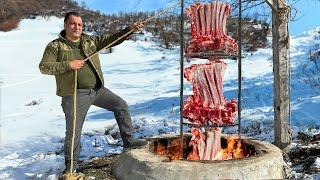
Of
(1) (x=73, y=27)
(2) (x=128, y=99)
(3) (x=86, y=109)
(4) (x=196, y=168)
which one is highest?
(1) (x=73, y=27)

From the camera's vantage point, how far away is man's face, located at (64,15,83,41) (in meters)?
6.10

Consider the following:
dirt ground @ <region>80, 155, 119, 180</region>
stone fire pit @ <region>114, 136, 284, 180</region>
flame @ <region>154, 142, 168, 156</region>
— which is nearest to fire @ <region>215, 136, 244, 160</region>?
stone fire pit @ <region>114, 136, 284, 180</region>

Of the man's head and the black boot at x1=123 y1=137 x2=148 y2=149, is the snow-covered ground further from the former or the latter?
the man's head

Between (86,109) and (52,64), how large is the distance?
0.68 m

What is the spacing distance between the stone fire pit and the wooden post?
197cm

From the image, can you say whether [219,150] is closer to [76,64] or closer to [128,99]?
[76,64]

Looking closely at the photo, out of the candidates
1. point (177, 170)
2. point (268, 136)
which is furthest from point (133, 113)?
point (177, 170)

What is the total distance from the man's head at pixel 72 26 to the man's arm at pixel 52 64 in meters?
0.27

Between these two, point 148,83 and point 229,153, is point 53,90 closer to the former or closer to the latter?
point 148,83

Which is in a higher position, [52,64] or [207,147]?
[52,64]

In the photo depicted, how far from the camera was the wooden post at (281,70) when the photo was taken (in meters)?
7.57

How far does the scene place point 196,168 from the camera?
16.6 ft

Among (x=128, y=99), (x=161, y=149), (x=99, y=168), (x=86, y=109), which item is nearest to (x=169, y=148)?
(x=161, y=149)

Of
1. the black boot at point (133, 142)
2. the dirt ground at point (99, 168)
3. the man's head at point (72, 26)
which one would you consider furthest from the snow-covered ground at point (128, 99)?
the man's head at point (72, 26)
